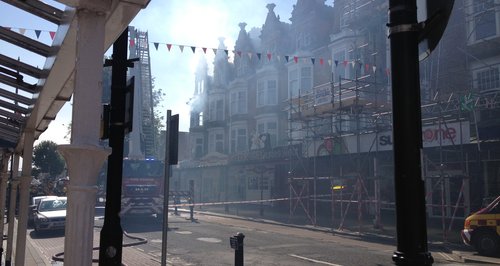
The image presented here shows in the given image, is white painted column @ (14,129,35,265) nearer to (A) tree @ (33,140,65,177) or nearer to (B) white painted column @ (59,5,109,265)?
(B) white painted column @ (59,5,109,265)

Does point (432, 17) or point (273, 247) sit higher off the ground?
point (432, 17)

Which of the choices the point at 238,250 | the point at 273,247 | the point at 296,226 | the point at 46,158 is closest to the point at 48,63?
the point at 238,250

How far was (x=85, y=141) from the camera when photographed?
2.94 m

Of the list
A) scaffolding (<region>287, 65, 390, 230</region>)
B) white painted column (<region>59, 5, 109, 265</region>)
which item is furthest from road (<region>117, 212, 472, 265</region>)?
white painted column (<region>59, 5, 109, 265</region>)

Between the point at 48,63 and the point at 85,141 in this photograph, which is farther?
the point at 48,63

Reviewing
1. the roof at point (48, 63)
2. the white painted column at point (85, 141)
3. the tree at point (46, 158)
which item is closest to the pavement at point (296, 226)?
the roof at point (48, 63)

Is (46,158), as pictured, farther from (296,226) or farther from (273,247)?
(273,247)

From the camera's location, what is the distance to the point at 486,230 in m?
12.6

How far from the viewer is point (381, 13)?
24609mm

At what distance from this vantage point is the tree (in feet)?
114

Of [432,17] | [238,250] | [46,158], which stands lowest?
[238,250]

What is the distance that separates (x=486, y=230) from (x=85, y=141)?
1245 centimetres

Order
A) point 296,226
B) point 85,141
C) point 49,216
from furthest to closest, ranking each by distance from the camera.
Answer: point 296,226 → point 49,216 → point 85,141

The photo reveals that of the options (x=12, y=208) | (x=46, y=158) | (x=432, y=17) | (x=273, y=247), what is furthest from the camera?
(x=46, y=158)
